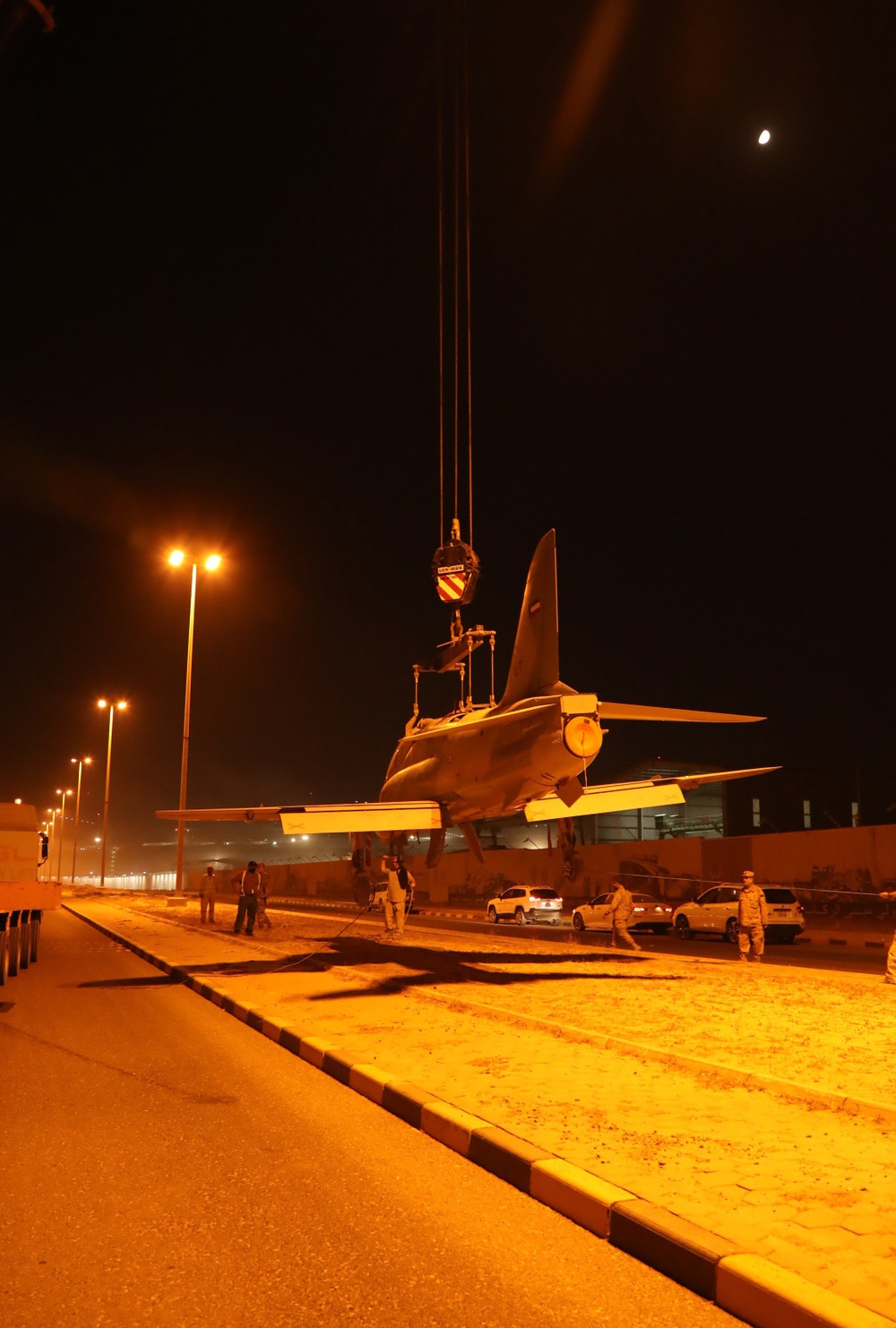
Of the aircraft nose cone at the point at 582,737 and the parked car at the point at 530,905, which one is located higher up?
the aircraft nose cone at the point at 582,737

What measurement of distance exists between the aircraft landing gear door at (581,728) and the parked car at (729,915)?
1462 centimetres

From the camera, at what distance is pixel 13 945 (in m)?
17.8

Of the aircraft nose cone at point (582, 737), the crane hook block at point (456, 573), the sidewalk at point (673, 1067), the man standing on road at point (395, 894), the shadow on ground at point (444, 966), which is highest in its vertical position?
the crane hook block at point (456, 573)

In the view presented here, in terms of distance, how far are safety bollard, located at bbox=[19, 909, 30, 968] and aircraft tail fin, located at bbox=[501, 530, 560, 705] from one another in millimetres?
10294

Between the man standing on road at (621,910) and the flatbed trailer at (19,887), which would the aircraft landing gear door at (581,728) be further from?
the man standing on road at (621,910)

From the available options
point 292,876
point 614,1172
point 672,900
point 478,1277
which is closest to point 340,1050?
point 614,1172

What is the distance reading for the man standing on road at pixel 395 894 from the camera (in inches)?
797

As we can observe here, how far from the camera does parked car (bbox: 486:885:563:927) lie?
37.4m

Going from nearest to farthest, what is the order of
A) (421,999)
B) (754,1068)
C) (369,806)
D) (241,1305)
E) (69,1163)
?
(241,1305) < (69,1163) < (754,1068) < (421,999) < (369,806)

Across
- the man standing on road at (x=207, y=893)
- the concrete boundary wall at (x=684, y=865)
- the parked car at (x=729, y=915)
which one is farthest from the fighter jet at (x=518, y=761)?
the man standing on road at (x=207, y=893)

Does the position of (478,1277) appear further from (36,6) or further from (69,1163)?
(36,6)

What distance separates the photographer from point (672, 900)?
38750 mm

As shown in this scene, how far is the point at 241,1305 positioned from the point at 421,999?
9847 mm

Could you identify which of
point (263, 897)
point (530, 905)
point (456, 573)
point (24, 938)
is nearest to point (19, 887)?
point (24, 938)
